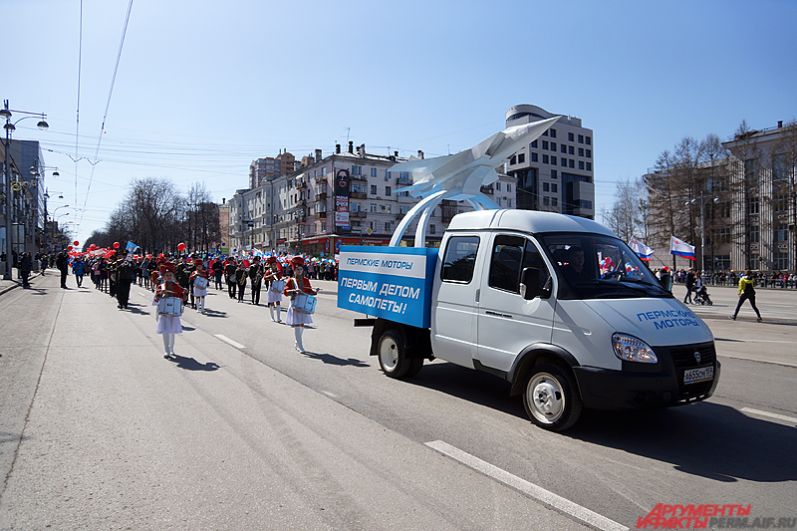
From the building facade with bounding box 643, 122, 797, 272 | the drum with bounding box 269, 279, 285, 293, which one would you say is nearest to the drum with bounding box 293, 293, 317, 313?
the drum with bounding box 269, 279, 285, 293

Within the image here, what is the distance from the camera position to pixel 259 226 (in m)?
102

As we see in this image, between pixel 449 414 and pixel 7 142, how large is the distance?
34.3 meters

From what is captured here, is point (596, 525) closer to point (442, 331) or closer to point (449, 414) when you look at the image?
point (449, 414)

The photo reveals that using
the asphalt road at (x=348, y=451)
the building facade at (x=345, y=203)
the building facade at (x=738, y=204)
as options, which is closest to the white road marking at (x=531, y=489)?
the asphalt road at (x=348, y=451)

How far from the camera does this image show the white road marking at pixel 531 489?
3.67m

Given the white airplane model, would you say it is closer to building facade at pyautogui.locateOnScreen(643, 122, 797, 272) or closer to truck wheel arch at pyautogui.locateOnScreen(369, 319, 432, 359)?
truck wheel arch at pyautogui.locateOnScreen(369, 319, 432, 359)

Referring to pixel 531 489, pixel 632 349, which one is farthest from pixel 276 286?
pixel 531 489

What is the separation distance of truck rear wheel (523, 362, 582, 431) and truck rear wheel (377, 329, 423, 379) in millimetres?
2281

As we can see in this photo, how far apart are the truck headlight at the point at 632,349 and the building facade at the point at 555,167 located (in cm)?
8706

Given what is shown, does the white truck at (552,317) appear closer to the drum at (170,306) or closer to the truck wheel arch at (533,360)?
the truck wheel arch at (533,360)

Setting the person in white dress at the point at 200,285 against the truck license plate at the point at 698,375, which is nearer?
the truck license plate at the point at 698,375

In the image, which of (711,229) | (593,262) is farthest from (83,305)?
(711,229)

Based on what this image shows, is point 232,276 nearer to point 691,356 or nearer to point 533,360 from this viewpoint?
point 533,360

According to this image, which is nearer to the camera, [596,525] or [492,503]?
[596,525]
